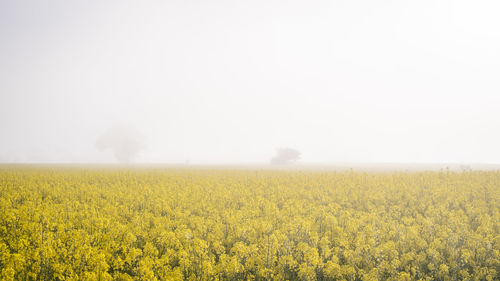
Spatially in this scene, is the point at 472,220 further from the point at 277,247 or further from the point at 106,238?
the point at 106,238

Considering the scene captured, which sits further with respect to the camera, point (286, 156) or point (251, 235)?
point (286, 156)

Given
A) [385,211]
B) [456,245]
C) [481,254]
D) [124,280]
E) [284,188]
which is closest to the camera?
[124,280]

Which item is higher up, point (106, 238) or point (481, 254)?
point (106, 238)

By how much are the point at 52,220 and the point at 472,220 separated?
17142 mm

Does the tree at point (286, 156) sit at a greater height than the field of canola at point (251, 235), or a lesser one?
greater

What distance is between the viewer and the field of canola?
6395mm

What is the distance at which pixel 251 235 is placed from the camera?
8656 millimetres

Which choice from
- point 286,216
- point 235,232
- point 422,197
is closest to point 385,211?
point 422,197

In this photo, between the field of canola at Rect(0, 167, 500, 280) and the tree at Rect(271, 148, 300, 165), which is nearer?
the field of canola at Rect(0, 167, 500, 280)

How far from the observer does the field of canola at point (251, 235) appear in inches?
252

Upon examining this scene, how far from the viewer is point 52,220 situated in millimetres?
8703

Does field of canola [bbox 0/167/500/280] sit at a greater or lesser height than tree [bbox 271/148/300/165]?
lesser

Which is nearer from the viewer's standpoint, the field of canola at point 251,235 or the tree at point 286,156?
the field of canola at point 251,235

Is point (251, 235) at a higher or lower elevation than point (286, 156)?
lower
